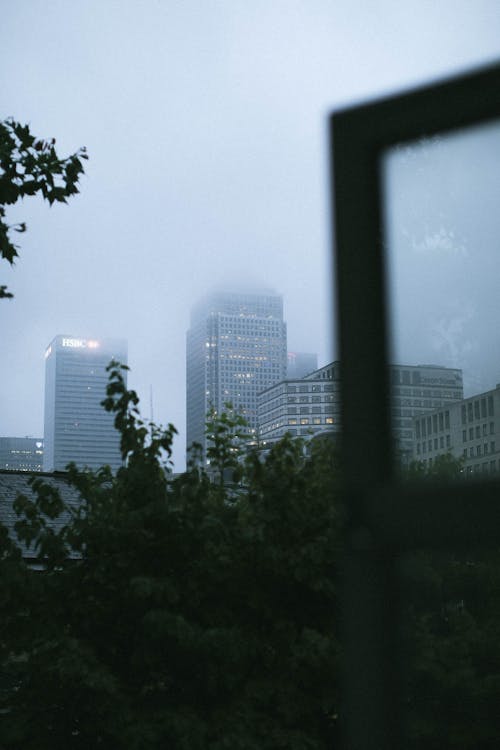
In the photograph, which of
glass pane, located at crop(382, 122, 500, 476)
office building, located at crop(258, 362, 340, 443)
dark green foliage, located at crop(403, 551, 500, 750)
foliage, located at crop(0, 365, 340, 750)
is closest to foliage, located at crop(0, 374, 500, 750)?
foliage, located at crop(0, 365, 340, 750)

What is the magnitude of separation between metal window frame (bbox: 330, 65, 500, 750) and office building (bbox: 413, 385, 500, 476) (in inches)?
2.4

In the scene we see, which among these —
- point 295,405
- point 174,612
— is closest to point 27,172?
point 174,612

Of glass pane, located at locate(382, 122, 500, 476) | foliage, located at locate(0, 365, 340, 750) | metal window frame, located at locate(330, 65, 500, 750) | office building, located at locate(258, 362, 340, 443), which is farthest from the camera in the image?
office building, located at locate(258, 362, 340, 443)

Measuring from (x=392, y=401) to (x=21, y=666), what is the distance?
14.4ft

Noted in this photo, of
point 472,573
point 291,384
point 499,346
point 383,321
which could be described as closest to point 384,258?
point 383,321

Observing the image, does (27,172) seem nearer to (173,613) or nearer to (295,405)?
(173,613)

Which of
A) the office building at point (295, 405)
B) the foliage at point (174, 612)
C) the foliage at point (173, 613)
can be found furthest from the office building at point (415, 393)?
the office building at point (295, 405)

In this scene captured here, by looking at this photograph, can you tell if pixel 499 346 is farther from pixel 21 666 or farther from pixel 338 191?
pixel 21 666

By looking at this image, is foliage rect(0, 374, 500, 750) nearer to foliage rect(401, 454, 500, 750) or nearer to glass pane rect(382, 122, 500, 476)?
foliage rect(401, 454, 500, 750)

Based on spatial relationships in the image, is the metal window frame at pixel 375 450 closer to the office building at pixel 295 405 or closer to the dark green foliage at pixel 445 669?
the dark green foliage at pixel 445 669

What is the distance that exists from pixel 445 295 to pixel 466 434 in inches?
9.4

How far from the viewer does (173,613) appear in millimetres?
4762

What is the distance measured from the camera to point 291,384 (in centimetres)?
11969

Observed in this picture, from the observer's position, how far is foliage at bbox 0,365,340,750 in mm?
4457
